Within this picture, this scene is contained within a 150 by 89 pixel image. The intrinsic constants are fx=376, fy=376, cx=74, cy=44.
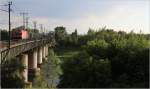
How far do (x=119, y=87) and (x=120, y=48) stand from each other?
5221 mm

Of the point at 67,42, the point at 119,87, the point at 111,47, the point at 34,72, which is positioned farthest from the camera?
the point at 67,42

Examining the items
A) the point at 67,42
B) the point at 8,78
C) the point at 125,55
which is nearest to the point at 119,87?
the point at 125,55

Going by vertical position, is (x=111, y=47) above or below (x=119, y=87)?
above

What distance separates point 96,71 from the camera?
26.9 metres

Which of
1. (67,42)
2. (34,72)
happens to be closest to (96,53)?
(34,72)

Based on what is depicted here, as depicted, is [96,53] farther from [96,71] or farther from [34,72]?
[34,72]

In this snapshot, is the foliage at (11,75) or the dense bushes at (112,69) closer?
the dense bushes at (112,69)

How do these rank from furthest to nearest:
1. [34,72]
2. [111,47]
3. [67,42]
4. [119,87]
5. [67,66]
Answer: [67,42] < [34,72] < [111,47] < [67,66] < [119,87]

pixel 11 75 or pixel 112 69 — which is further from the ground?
pixel 112 69

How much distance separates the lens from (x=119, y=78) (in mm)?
27188

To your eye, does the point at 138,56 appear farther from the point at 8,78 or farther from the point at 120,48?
the point at 8,78

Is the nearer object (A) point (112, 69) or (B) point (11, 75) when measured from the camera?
→ (A) point (112, 69)

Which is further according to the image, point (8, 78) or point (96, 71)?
point (8, 78)

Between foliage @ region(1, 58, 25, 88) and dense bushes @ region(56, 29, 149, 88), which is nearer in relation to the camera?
dense bushes @ region(56, 29, 149, 88)
